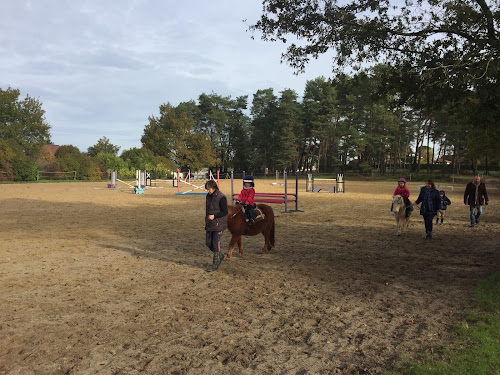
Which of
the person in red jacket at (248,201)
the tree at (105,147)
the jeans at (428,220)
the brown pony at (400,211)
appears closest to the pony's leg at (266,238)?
the person in red jacket at (248,201)

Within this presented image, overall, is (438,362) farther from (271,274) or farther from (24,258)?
(24,258)

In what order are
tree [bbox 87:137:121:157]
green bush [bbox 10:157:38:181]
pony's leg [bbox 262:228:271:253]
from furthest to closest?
tree [bbox 87:137:121:157]
green bush [bbox 10:157:38:181]
pony's leg [bbox 262:228:271:253]

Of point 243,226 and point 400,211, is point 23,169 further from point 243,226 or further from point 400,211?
point 400,211

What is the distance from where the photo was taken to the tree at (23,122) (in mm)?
53281

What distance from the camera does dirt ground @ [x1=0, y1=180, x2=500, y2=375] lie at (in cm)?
373

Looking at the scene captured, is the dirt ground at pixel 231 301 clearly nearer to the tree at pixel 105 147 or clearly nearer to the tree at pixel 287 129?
the tree at pixel 287 129

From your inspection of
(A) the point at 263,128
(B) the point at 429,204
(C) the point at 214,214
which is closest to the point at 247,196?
(C) the point at 214,214

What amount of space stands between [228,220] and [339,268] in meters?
2.49

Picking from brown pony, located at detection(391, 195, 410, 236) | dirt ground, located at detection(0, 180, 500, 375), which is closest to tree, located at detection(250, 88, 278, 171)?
brown pony, located at detection(391, 195, 410, 236)

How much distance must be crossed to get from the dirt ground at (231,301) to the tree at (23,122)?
2095 inches

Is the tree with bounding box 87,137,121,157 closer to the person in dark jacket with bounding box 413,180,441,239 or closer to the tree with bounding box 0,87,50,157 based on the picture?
the tree with bounding box 0,87,50,157

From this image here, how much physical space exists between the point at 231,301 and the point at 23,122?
65306 millimetres

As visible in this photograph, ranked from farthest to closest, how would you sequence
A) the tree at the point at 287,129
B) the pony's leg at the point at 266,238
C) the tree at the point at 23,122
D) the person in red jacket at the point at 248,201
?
1. the tree at the point at 287,129
2. the tree at the point at 23,122
3. the pony's leg at the point at 266,238
4. the person in red jacket at the point at 248,201

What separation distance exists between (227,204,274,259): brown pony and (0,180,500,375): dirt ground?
349 mm
